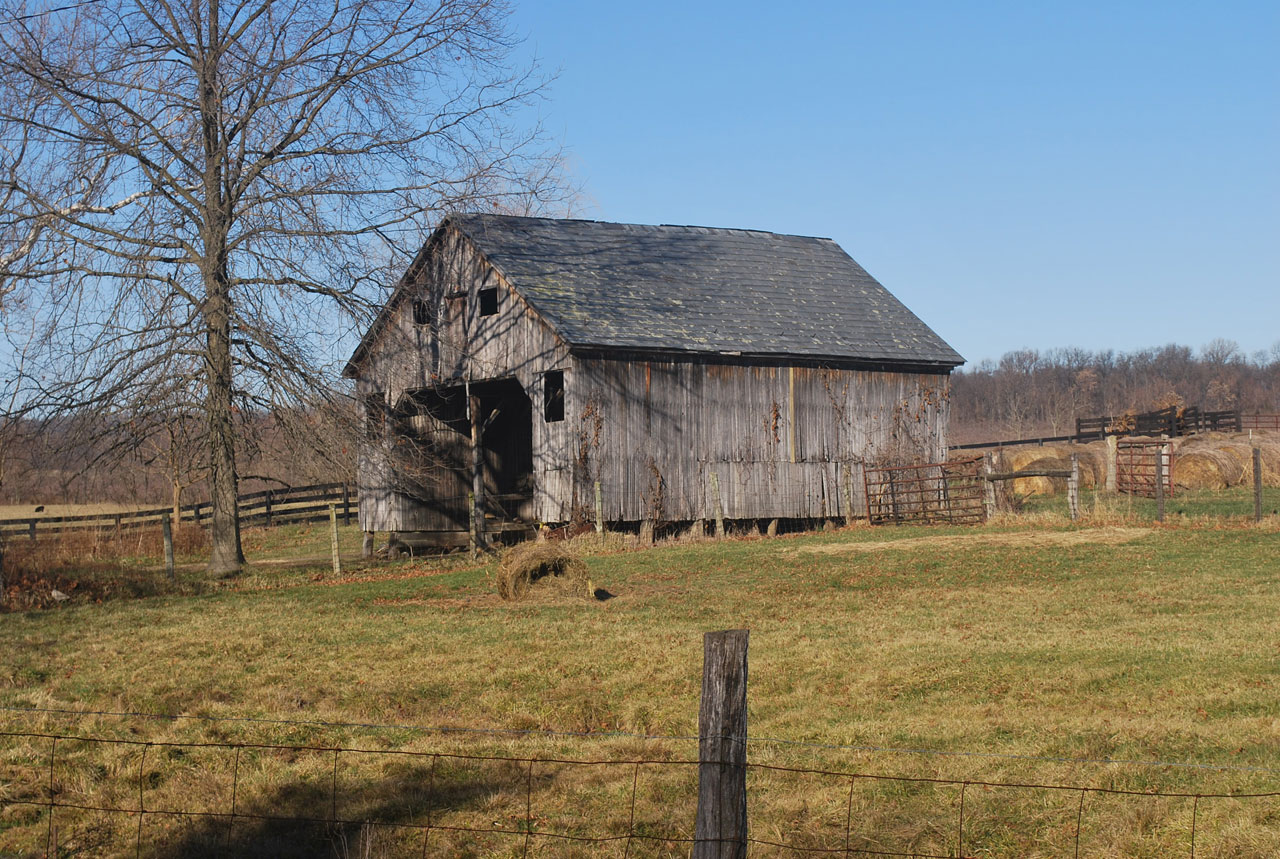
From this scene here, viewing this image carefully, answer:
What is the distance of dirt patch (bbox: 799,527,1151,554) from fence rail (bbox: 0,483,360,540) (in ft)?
67.9

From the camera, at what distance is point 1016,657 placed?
12883 millimetres

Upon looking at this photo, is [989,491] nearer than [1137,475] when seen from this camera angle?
Yes

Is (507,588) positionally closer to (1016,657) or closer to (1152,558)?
(1016,657)

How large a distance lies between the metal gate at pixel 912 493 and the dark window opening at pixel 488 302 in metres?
10.5

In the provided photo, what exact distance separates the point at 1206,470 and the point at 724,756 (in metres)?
36.6

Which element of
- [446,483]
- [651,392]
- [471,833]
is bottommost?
[471,833]

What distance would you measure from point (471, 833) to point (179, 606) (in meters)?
13.2

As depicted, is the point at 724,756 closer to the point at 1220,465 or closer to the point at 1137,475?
the point at 1137,475

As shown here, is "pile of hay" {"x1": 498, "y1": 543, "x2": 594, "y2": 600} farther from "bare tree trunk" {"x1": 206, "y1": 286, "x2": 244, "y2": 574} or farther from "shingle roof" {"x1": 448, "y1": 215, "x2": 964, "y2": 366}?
"shingle roof" {"x1": 448, "y1": 215, "x2": 964, "y2": 366}

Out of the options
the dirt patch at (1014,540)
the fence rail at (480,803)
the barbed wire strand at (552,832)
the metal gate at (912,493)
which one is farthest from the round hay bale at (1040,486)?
the barbed wire strand at (552,832)

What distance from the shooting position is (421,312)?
31.4 meters

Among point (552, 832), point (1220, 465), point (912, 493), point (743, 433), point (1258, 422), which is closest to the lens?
point (552, 832)

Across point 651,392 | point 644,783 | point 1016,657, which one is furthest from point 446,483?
point 644,783

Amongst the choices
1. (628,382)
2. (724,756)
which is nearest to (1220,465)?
(628,382)
